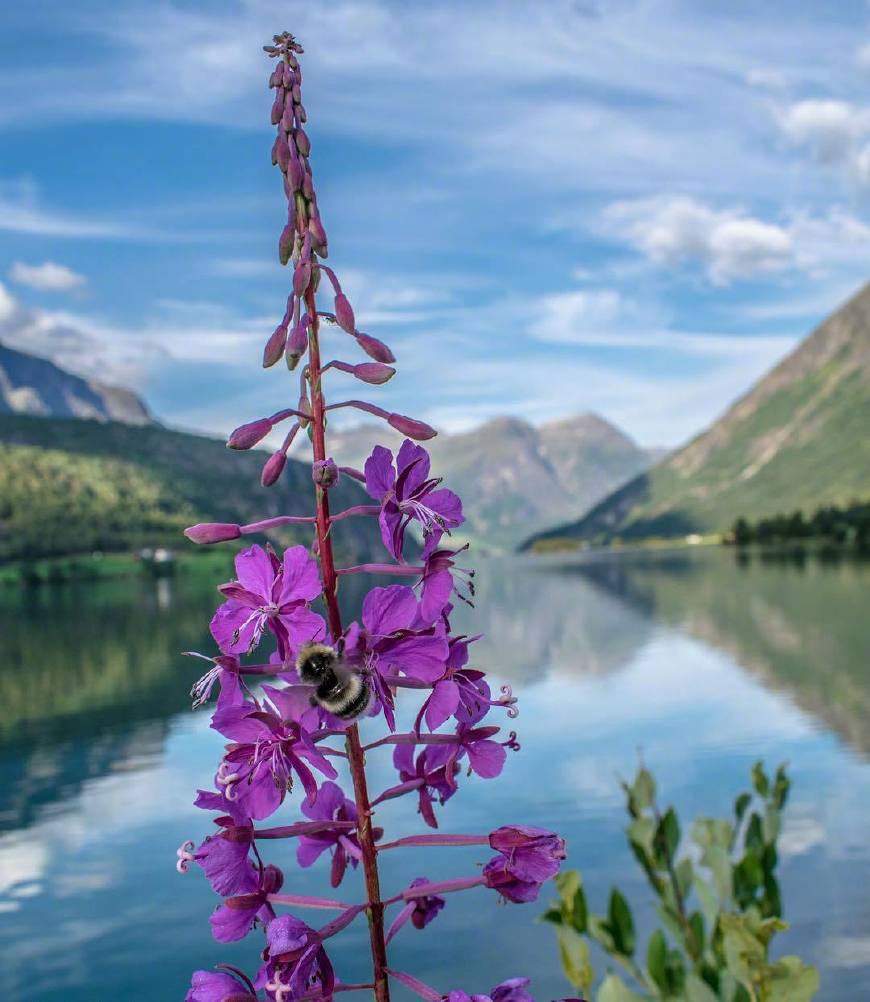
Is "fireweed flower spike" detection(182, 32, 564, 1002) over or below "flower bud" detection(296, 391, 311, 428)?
below

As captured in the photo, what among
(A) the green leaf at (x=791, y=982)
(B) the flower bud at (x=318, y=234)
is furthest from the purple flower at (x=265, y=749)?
(A) the green leaf at (x=791, y=982)

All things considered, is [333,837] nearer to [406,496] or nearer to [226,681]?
[226,681]

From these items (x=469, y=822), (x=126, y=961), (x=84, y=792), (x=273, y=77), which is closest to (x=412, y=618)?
(x=273, y=77)

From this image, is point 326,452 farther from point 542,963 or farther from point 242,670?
point 542,963

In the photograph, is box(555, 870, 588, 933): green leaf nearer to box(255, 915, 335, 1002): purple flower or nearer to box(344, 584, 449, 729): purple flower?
box(255, 915, 335, 1002): purple flower

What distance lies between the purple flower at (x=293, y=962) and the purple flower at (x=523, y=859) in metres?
0.52

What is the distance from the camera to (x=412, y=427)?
10.3ft

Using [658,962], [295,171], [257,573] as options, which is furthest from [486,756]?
[658,962]

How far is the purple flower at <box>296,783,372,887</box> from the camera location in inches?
123

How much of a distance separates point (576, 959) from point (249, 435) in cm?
361

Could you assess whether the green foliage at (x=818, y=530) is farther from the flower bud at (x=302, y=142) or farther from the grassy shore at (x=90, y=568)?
the flower bud at (x=302, y=142)

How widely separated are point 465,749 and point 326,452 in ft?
3.16

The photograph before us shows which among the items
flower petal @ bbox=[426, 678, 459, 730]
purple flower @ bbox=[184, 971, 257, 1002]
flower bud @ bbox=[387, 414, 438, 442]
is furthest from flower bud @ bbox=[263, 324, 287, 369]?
purple flower @ bbox=[184, 971, 257, 1002]

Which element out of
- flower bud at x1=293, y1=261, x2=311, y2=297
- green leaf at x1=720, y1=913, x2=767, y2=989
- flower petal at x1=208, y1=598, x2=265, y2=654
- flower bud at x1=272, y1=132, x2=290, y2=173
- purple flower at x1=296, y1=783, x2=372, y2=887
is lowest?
green leaf at x1=720, y1=913, x2=767, y2=989
